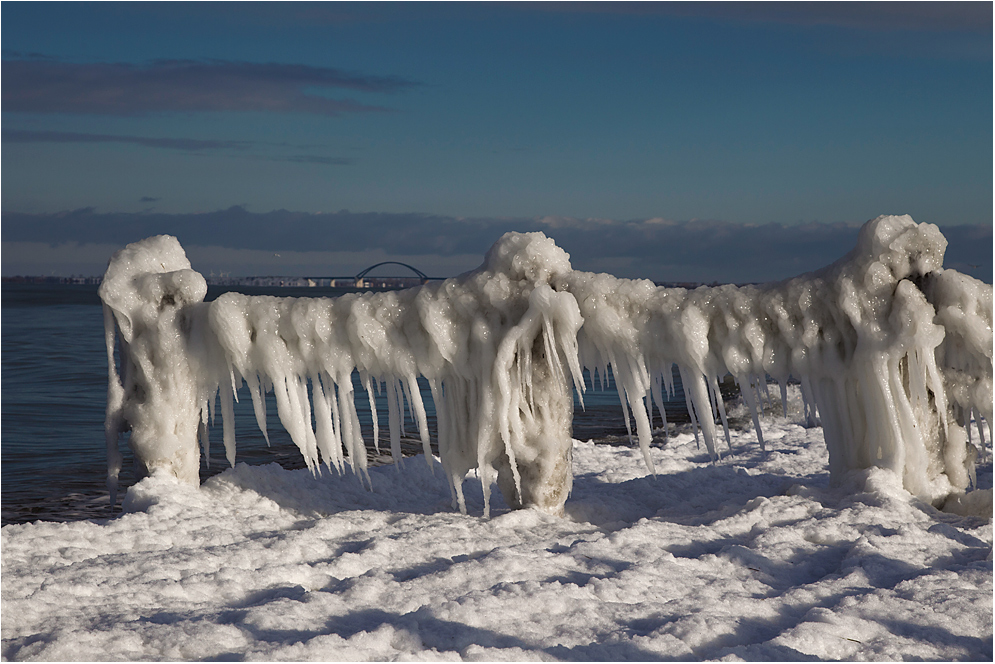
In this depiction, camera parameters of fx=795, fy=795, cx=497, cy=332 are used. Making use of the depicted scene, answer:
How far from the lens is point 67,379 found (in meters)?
18.9

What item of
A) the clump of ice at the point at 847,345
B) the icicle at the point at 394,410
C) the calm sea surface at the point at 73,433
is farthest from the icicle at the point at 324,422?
the calm sea surface at the point at 73,433

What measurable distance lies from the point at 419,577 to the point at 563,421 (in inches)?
71.4

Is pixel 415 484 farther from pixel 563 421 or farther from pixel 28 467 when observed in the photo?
pixel 28 467

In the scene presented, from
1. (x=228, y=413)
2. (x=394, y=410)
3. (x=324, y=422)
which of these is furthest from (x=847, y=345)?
(x=228, y=413)

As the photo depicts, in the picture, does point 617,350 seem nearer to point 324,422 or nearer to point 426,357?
point 426,357

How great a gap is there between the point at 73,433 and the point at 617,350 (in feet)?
33.7

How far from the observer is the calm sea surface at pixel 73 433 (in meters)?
7.88

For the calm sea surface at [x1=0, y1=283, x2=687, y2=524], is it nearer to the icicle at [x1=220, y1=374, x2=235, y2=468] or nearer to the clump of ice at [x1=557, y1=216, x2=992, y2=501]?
the icicle at [x1=220, y1=374, x2=235, y2=468]

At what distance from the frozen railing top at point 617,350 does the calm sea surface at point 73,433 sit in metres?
2.77

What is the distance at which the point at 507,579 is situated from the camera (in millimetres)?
4004

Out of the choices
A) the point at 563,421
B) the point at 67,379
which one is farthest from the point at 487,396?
the point at 67,379

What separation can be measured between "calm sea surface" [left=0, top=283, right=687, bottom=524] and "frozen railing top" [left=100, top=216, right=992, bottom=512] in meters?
2.77

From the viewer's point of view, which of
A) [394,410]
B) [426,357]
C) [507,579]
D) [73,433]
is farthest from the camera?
[73,433]

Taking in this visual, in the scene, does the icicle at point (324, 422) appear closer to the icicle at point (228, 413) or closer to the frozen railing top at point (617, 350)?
the frozen railing top at point (617, 350)
